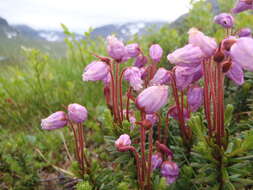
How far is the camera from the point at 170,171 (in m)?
0.99

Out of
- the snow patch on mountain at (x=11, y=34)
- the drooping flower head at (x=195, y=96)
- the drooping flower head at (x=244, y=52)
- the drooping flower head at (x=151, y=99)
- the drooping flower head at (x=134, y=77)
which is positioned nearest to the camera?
the drooping flower head at (x=244, y=52)

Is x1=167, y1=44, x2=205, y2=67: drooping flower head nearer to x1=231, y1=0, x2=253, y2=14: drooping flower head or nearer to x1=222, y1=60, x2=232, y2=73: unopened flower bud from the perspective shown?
x1=222, y1=60, x2=232, y2=73: unopened flower bud

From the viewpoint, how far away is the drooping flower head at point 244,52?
66cm

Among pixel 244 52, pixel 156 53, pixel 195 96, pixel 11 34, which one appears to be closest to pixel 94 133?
pixel 156 53

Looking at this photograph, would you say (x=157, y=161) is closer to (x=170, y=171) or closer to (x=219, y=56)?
(x=170, y=171)

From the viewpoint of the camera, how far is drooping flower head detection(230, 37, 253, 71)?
0.66 metres

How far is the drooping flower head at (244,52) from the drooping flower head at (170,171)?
52cm

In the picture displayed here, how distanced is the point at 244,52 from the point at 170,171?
0.58 meters

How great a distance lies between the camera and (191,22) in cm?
436

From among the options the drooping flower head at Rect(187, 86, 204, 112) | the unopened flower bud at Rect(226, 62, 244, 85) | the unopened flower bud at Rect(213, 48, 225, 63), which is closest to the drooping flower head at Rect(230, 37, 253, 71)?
the unopened flower bud at Rect(213, 48, 225, 63)

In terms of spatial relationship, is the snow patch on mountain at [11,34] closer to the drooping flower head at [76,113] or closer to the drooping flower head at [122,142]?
the drooping flower head at [76,113]

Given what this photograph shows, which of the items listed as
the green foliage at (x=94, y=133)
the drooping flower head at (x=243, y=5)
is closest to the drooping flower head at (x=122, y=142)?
the green foliage at (x=94, y=133)

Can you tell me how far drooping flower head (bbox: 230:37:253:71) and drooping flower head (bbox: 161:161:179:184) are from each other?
1.72 ft

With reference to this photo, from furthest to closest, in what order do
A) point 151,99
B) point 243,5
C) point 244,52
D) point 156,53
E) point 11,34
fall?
1. point 11,34
2. point 156,53
3. point 243,5
4. point 151,99
5. point 244,52
